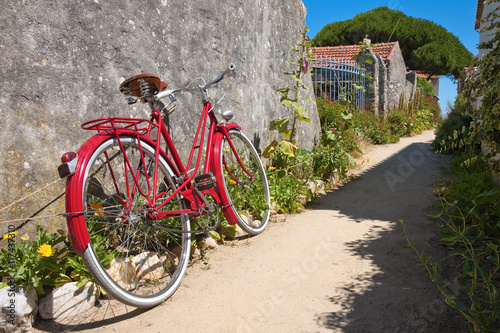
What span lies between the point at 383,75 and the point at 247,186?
10.8 meters

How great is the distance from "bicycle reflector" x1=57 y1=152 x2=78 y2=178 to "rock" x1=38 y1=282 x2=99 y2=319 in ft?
2.49

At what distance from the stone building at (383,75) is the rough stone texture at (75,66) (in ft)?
27.7

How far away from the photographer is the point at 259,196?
4.11 meters

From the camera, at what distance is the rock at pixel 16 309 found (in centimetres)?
204

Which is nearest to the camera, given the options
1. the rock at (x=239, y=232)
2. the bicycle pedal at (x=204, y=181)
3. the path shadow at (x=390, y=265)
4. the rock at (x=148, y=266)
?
the path shadow at (x=390, y=265)

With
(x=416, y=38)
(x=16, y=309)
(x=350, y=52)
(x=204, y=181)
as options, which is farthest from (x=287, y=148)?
(x=416, y=38)

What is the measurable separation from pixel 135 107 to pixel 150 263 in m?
1.30

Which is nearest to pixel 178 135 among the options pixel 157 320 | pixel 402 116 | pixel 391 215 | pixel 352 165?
pixel 157 320

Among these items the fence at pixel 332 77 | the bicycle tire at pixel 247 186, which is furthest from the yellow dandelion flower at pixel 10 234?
the fence at pixel 332 77

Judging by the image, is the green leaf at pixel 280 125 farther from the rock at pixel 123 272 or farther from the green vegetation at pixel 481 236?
the rock at pixel 123 272

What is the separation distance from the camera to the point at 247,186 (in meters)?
3.90

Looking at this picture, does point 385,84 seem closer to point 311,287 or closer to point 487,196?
point 487,196

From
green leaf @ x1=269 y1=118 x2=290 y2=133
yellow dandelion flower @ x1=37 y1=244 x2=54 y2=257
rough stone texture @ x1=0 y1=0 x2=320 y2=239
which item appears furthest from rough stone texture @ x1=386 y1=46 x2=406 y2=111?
yellow dandelion flower @ x1=37 y1=244 x2=54 y2=257

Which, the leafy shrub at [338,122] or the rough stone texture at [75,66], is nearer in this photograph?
the rough stone texture at [75,66]
